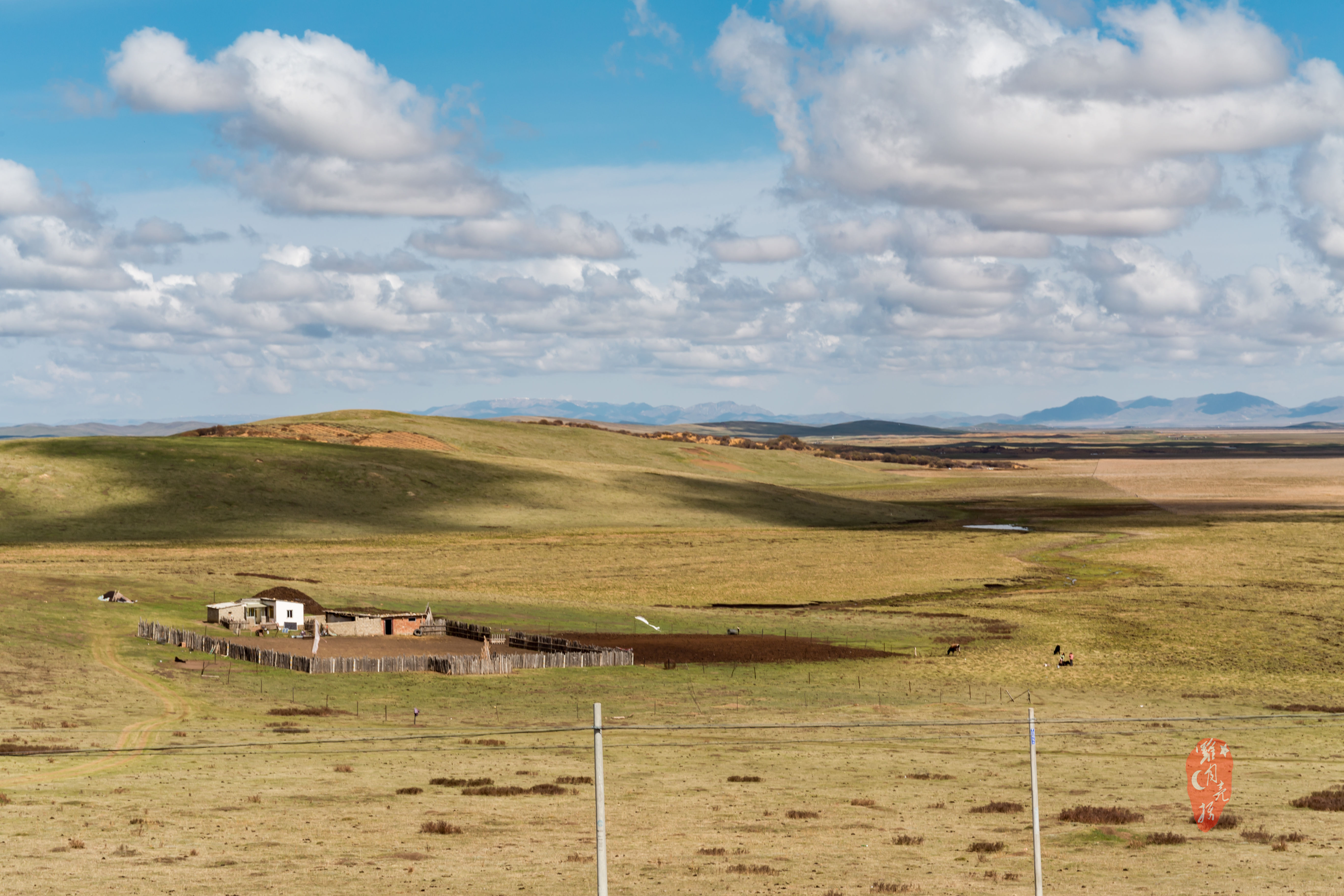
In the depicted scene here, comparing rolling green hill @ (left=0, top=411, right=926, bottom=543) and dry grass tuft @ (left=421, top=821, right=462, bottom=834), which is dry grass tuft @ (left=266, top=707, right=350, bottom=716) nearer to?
dry grass tuft @ (left=421, top=821, right=462, bottom=834)

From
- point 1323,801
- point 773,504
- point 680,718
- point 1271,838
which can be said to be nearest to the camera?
point 1271,838

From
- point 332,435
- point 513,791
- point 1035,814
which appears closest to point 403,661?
point 513,791

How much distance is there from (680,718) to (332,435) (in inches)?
5772

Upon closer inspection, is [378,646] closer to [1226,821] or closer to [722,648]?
[722,648]

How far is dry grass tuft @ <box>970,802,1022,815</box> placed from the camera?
35.8 metres

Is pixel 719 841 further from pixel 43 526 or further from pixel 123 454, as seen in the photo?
pixel 123 454

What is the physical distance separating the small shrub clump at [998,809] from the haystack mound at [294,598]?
49.4 metres

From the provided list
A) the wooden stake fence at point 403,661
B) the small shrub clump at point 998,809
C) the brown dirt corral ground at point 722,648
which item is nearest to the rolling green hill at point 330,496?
the wooden stake fence at point 403,661

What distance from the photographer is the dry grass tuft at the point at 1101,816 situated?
34.1 meters

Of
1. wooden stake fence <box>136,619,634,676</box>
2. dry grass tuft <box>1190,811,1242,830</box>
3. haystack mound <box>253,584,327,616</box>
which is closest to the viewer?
dry grass tuft <box>1190,811,1242,830</box>

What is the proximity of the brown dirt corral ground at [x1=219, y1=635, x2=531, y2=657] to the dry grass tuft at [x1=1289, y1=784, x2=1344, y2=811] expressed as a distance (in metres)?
40.7

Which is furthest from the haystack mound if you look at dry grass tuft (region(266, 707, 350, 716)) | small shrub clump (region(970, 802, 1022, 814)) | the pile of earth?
the pile of earth

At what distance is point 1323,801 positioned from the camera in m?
35.8

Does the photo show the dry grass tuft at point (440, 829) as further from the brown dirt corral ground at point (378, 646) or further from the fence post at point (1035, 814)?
the brown dirt corral ground at point (378, 646)
